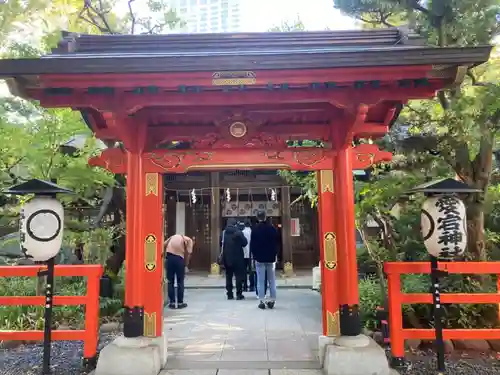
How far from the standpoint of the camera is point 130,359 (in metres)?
4.34

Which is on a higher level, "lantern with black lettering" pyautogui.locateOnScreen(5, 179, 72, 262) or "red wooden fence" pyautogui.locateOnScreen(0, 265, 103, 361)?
"lantern with black lettering" pyautogui.locateOnScreen(5, 179, 72, 262)

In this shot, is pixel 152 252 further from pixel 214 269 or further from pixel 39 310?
pixel 214 269

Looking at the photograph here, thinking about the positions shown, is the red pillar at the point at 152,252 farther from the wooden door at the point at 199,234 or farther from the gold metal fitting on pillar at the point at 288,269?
the wooden door at the point at 199,234

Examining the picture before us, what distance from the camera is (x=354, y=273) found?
15.1 ft

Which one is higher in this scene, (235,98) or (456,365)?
(235,98)

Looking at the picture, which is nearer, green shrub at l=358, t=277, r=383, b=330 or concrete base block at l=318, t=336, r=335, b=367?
concrete base block at l=318, t=336, r=335, b=367

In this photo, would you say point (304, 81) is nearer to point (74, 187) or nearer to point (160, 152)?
point (160, 152)

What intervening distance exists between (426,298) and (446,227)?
1.04 meters

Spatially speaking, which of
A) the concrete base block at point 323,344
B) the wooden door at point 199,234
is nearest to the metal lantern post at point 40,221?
the concrete base block at point 323,344

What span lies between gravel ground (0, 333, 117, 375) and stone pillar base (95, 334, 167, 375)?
21.6 inches

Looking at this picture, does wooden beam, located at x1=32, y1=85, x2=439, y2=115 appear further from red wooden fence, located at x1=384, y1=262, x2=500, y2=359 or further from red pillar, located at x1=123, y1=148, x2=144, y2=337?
red wooden fence, located at x1=384, y1=262, x2=500, y2=359

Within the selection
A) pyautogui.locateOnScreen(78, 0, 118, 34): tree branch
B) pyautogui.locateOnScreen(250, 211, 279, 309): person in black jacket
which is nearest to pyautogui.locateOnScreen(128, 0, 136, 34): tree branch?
pyautogui.locateOnScreen(78, 0, 118, 34): tree branch

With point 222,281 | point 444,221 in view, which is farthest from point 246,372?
point 222,281

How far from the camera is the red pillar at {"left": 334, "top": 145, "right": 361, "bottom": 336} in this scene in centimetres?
455
